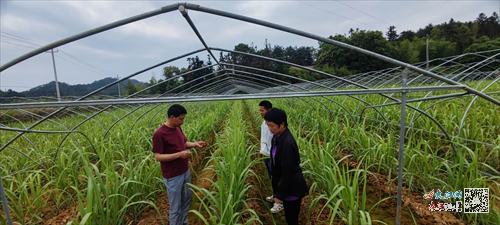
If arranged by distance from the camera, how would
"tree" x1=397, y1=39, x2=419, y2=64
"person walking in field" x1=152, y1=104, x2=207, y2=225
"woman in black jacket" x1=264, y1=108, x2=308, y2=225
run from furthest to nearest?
"tree" x1=397, y1=39, x2=419, y2=64
"person walking in field" x1=152, y1=104, x2=207, y2=225
"woman in black jacket" x1=264, y1=108, x2=308, y2=225

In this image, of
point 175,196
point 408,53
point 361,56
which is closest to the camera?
point 175,196

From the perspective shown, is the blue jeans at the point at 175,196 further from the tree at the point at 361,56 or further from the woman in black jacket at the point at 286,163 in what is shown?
the tree at the point at 361,56

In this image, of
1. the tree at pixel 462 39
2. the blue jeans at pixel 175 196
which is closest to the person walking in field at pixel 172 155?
the blue jeans at pixel 175 196

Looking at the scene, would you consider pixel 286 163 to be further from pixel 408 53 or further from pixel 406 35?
pixel 406 35

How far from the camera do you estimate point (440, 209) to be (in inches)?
77.8

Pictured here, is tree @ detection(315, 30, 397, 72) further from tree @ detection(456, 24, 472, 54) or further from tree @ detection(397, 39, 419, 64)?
tree @ detection(456, 24, 472, 54)

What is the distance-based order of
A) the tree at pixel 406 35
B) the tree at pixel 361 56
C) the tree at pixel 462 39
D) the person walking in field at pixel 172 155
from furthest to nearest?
the tree at pixel 406 35
the tree at pixel 462 39
the tree at pixel 361 56
the person walking in field at pixel 172 155

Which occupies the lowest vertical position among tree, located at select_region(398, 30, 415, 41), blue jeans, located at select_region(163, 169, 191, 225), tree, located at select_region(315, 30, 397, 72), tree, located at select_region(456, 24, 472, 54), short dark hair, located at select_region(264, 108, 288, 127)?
blue jeans, located at select_region(163, 169, 191, 225)

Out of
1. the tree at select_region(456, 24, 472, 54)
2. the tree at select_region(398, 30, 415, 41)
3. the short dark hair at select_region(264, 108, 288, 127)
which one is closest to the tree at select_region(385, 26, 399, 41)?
the tree at select_region(398, 30, 415, 41)

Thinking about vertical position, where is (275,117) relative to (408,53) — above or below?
below

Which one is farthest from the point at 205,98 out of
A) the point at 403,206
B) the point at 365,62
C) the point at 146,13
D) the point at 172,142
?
the point at 365,62

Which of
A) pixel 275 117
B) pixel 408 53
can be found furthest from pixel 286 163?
pixel 408 53

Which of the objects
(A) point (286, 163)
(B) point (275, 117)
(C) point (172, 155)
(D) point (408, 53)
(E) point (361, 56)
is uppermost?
(D) point (408, 53)

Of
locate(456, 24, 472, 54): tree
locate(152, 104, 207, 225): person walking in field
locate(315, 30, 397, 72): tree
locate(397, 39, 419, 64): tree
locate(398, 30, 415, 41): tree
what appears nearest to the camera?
locate(152, 104, 207, 225): person walking in field
